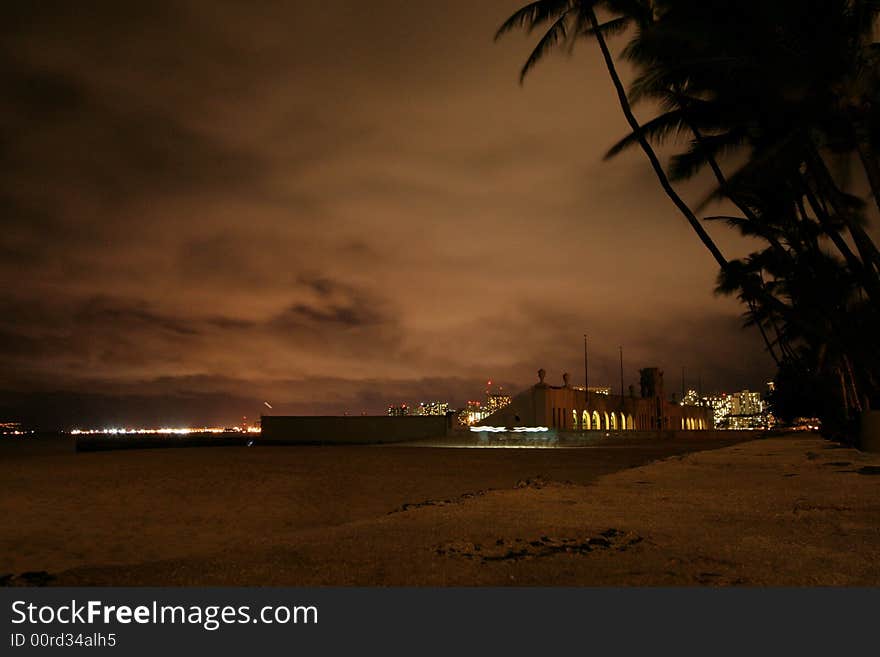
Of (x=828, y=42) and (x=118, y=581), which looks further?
(x=828, y=42)

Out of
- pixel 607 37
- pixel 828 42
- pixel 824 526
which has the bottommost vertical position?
pixel 824 526

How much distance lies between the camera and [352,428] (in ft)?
161

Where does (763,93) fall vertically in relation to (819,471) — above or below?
above

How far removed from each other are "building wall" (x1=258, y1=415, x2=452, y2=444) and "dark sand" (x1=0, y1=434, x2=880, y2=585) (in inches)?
1025

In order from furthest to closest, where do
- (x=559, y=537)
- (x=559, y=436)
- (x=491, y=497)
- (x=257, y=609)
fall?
(x=559, y=436)
(x=491, y=497)
(x=559, y=537)
(x=257, y=609)

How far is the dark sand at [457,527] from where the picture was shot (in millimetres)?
5125

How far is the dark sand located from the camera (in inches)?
202

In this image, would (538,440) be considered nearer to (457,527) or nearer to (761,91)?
(761,91)

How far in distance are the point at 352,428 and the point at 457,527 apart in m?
42.6

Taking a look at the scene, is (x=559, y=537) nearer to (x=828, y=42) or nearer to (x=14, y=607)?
(x=14, y=607)

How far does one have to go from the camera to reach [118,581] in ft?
16.1

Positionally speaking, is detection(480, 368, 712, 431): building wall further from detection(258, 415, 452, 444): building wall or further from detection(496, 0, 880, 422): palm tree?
detection(496, 0, 880, 422): palm tree

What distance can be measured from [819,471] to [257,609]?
13132mm

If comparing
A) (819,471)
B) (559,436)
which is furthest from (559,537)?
(559,436)
